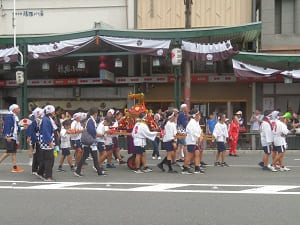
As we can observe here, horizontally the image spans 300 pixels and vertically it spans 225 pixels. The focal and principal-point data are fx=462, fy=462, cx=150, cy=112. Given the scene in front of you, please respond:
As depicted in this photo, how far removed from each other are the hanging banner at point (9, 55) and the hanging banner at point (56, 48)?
63cm

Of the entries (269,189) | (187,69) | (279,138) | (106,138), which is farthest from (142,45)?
(269,189)

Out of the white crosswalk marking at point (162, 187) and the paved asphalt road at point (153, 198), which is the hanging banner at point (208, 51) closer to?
the paved asphalt road at point (153, 198)

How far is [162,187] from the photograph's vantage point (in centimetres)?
985

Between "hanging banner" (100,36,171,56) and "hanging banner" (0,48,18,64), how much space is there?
404cm

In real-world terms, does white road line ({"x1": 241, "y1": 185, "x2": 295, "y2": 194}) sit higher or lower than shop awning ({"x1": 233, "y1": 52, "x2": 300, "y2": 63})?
lower

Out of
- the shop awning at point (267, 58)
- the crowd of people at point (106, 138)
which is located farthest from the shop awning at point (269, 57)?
the crowd of people at point (106, 138)

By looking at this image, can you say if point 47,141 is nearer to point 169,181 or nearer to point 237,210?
point 169,181

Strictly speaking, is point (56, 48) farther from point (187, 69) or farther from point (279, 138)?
point (279, 138)

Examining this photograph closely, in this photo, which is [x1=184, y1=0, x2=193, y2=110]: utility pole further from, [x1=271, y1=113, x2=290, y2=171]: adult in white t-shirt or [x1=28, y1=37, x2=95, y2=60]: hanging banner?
[x1=271, y1=113, x2=290, y2=171]: adult in white t-shirt

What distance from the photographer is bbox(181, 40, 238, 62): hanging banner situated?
18844mm

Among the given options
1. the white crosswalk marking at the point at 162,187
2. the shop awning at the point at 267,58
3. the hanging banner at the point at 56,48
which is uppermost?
the hanging banner at the point at 56,48

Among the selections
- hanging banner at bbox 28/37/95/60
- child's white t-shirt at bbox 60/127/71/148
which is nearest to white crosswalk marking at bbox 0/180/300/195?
child's white t-shirt at bbox 60/127/71/148

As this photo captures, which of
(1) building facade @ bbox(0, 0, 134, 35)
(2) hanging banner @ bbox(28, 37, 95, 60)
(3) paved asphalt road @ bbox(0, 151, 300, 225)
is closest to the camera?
(3) paved asphalt road @ bbox(0, 151, 300, 225)

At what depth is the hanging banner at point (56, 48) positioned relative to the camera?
64.1 ft
